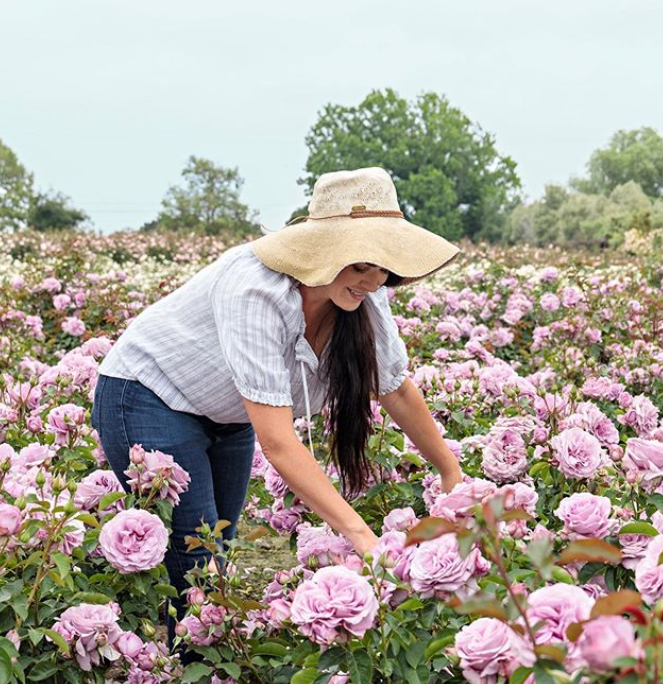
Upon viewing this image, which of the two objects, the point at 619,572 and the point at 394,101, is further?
the point at 394,101

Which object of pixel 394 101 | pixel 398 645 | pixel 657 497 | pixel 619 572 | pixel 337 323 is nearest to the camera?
pixel 398 645

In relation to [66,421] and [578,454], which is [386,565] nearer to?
[578,454]

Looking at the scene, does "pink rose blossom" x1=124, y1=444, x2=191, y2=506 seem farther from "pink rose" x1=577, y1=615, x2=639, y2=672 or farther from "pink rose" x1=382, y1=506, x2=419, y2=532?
"pink rose" x1=577, y1=615, x2=639, y2=672

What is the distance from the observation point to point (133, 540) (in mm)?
1836

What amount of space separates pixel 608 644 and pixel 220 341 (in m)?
1.46

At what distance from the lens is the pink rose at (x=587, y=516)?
167 cm

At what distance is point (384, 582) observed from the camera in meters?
1.54

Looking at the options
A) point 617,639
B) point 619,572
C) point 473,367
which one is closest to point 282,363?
point 619,572

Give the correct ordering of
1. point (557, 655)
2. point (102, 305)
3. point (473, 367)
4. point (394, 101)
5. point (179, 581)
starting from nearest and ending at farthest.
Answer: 1. point (557, 655)
2. point (179, 581)
3. point (473, 367)
4. point (102, 305)
5. point (394, 101)

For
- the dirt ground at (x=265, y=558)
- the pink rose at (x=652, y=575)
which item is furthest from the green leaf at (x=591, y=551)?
the dirt ground at (x=265, y=558)

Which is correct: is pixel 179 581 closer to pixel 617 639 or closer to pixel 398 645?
pixel 398 645

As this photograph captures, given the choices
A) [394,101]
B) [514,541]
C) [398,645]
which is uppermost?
[394,101]

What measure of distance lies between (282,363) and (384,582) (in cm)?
62

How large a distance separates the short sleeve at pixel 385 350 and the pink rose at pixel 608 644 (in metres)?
1.57
